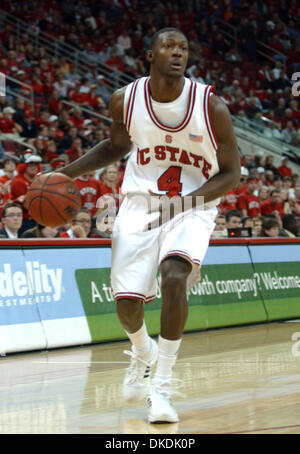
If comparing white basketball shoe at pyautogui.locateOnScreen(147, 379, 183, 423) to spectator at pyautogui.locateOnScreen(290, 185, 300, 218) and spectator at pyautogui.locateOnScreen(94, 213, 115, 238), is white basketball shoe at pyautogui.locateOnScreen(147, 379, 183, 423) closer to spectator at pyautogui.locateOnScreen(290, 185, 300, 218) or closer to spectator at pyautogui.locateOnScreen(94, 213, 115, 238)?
spectator at pyautogui.locateOnScreen(94, 213, 115, 238)

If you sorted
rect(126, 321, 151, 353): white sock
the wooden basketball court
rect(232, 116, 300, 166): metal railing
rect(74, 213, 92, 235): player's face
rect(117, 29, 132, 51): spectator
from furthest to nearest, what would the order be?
rect(117, 29, 132, 51): spectator, rect(232, 116, 300, 166): metal railing, rect(74, 213, 92, 235): player's face, rect(126, 321, 151, 353): white sock, the wooden basketball court

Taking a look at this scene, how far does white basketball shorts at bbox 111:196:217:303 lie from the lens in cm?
467

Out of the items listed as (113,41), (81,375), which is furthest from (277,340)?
(113,41)

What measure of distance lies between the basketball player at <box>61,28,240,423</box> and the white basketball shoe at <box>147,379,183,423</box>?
166 mm

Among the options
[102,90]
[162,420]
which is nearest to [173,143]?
[162,420]

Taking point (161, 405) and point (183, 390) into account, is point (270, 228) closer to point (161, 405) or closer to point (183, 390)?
point (183, 390)

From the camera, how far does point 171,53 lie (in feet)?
15.4

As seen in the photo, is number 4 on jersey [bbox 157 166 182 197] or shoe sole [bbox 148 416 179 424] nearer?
shoe sole [bbox 148 416 179 424]

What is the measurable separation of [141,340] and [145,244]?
76 cm

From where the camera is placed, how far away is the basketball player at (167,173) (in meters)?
4.68

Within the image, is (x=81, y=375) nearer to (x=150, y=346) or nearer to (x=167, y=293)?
(x=150, y=346)

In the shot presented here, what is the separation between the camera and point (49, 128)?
1489 cm

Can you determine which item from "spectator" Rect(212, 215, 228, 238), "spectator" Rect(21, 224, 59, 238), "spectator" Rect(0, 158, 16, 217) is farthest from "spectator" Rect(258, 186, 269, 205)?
"spectator" Rect(21, 224, 59, 238)
